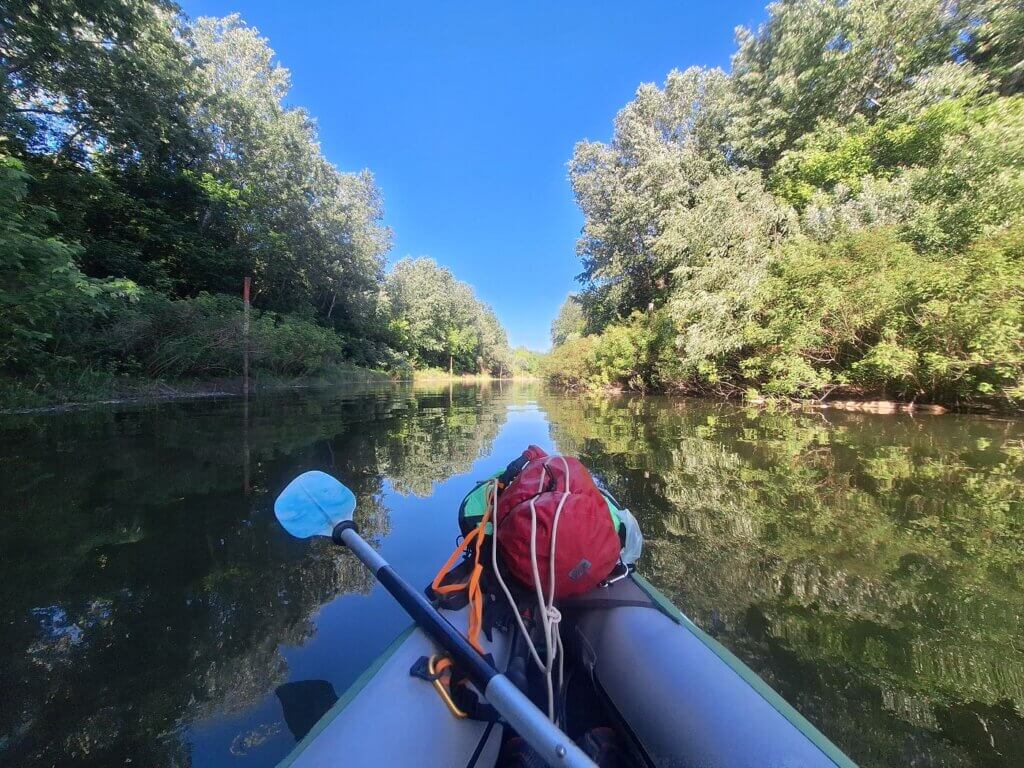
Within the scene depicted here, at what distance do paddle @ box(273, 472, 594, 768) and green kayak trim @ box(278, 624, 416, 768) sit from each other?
0.12 meters

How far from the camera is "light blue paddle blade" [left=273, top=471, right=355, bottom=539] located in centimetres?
227

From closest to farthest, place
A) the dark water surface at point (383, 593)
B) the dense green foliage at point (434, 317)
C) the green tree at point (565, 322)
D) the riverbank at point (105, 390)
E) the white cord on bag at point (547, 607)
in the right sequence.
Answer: the white cord on bag at point (547, 607) → the dark water surface at point (383, 593) → the riverbank at point (105, 390) → the dense green foliage at point (434, 317) → the green tree at point (565, 322)

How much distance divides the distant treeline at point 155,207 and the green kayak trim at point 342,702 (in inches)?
317

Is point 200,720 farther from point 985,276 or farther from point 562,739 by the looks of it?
point 985,276

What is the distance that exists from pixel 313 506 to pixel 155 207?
20.0m

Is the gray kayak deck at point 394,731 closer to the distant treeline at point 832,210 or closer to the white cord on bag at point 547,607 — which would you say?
the white cord on bag at point 547,607

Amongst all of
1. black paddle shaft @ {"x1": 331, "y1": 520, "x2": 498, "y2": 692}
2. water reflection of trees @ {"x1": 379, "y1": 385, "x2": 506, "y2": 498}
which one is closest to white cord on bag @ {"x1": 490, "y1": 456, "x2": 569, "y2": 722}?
black paddle shaft @ {"x1": 331, "y1": 520, "x2": 498, "y2": 692}

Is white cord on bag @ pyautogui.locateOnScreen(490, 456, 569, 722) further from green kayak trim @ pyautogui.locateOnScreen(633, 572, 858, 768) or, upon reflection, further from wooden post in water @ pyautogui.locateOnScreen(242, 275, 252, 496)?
wooden post in water @ pyautogui.locateOnScreen(242, 275, 252, 496)

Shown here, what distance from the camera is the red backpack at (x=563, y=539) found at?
5.32 feet

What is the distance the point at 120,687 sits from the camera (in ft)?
5.49

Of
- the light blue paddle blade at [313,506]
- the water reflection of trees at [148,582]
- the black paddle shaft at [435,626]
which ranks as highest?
the light blue paddle blade at [313,506]

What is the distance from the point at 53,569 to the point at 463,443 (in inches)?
189

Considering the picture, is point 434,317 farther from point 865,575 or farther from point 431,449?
point 865,575

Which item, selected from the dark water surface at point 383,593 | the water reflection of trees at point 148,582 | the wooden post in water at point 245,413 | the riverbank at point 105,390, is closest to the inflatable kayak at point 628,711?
the dark water surface at point 383,593
